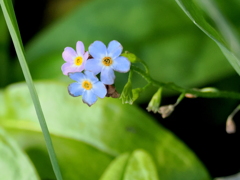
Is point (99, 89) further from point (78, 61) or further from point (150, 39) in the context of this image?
point (150, 39)

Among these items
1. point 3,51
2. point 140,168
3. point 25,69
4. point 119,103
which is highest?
point 3,51

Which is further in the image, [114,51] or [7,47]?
[7,47]

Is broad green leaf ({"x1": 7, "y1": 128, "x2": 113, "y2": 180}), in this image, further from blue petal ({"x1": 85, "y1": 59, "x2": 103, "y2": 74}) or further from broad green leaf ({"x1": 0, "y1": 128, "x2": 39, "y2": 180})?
blue petal ({"x1": 85, "y1": 59, "x2": 103, "y2": 74})

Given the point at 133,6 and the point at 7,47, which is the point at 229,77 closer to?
the point at 133,6

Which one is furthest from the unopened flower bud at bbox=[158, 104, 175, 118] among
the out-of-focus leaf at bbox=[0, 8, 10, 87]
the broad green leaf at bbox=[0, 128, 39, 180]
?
the out-of-focus leaf at bbox=[0, 8, 10, 87]

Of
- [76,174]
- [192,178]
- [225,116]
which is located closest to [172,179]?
[192,178]

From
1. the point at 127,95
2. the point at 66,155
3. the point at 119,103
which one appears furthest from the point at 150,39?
the point at 127,95

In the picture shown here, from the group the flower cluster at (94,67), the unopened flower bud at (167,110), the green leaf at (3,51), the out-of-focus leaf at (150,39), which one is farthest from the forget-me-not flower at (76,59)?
the green leaf at (3,51)

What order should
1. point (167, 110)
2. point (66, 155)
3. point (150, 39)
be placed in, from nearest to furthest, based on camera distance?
point (167, 110)
point (66, 155)
point (150, 39)
